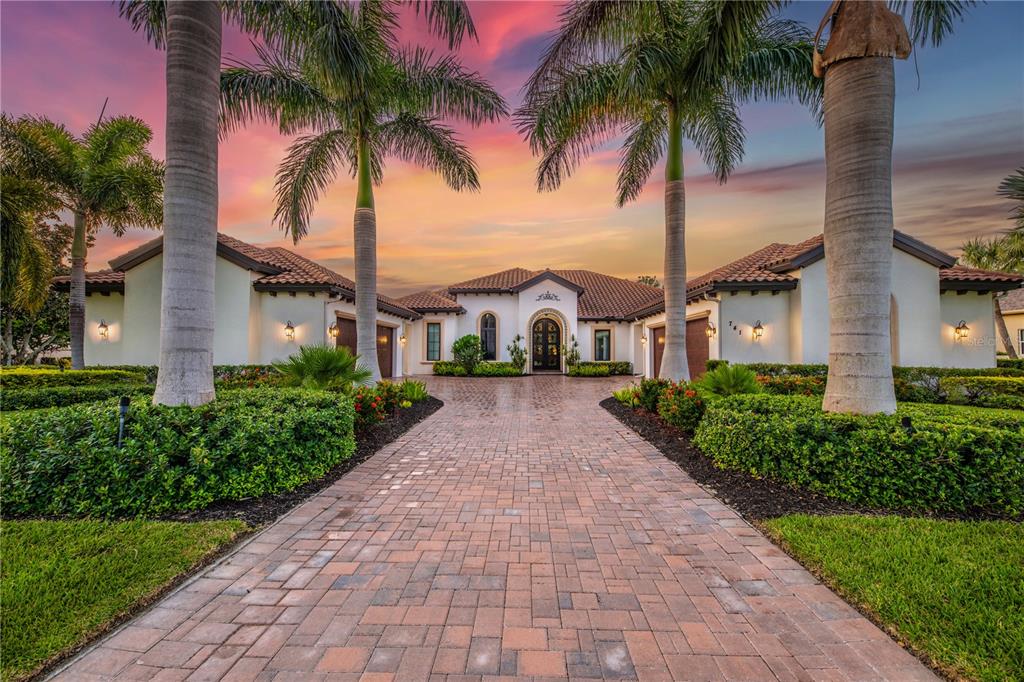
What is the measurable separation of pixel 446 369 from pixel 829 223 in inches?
780

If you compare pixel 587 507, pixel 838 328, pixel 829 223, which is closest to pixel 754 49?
pixel 829 223

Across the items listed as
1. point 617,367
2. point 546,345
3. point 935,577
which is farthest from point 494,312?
point 935,577

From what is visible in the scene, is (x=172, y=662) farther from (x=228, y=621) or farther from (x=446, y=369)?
(x=446, y=369)

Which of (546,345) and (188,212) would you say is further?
(546,345)

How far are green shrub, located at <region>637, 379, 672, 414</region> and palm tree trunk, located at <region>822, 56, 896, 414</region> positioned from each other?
4235 mm

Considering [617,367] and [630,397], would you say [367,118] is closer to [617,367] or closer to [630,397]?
[630,397]

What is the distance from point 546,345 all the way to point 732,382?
18.1 metres

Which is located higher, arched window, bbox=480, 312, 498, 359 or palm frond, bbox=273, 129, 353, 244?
palm frond, bbox=273, 129, 353, 244

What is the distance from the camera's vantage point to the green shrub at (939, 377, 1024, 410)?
35.3ft

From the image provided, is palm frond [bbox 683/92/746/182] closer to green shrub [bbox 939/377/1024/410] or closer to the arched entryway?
green shrub [bbox 939/377/1024/410]

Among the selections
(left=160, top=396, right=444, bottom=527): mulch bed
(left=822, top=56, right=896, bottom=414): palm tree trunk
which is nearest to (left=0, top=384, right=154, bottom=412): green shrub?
(left=160, top=396, right=444, bottom=527): mulch bed

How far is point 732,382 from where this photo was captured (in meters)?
7.70

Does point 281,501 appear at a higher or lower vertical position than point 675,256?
lower

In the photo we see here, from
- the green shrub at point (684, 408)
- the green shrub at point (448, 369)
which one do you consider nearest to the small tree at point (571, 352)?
the green shrub at point (448, 369)
